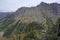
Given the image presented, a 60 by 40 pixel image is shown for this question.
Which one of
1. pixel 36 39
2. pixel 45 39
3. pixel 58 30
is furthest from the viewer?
pixel 36 39

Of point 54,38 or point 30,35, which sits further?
point 30,35

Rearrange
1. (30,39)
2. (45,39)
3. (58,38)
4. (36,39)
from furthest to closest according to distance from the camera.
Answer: (36,39), (30,39), (45,39), (58,38)

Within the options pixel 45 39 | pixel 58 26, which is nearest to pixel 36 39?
pixel 45 39

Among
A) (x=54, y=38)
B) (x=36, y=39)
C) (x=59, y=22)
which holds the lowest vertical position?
(x=36, y=39)

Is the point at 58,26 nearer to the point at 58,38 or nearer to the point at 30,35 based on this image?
the point at 58,38

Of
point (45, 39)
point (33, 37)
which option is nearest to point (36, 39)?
point (33, 37)

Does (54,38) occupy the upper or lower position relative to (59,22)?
lower

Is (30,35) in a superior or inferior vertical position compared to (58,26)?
inferior

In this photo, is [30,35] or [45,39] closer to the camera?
[45,39]

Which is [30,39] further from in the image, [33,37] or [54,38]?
[54,38]
